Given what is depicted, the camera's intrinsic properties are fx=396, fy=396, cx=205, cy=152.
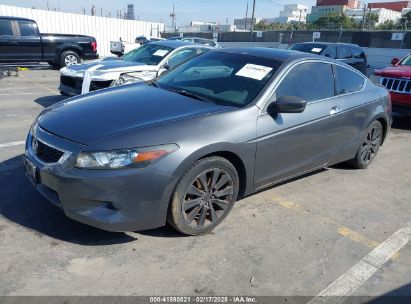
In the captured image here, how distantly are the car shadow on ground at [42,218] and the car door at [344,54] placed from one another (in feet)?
38.7

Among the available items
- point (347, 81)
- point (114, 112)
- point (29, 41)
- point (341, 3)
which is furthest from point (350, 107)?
point (341, 3)

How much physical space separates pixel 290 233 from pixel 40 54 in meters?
13.7

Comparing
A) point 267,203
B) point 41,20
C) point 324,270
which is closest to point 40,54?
point 41,20

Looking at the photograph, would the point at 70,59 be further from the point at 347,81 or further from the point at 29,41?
the point at 347,81

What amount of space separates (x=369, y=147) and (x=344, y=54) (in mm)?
9097

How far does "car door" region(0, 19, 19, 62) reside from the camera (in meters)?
13.8

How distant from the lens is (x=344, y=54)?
13711mm

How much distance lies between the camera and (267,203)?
4297mm

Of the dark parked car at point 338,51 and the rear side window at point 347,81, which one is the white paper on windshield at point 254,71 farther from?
the dark parked car at point 338,51

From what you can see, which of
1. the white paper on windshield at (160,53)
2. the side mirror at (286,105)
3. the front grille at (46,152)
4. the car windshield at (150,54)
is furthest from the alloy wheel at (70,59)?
the side mirror at (286,105)

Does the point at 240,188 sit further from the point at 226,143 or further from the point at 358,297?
the point at 358,297

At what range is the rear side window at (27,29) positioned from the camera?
14.2m

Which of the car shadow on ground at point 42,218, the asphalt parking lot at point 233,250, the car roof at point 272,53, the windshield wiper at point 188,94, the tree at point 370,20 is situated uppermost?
the tree at point 370,20

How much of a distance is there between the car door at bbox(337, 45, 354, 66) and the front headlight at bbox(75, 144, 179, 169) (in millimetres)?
11913
